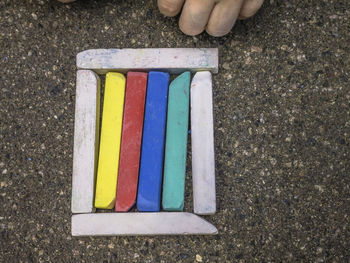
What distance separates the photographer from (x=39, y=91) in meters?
1.61

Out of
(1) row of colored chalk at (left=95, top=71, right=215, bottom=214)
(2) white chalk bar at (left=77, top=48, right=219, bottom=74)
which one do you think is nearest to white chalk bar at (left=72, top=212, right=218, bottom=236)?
(1) row of colored chalk at (left=95, top=71, right=215, bottom=214)

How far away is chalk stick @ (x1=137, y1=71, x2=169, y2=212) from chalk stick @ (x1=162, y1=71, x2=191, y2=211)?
2cm

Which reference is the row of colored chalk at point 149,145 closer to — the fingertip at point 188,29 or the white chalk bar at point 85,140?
the white chalk bar at point 85,140

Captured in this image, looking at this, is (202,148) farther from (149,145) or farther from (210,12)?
(210,12)

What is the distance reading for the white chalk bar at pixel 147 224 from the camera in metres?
1.46

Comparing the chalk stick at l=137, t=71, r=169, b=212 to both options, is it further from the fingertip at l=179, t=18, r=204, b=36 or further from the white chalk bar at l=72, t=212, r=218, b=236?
the fingertip at l=179, t=18, r=204, b=36

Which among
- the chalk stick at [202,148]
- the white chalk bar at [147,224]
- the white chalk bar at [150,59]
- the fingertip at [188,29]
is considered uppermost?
the fingertip at [188,29]

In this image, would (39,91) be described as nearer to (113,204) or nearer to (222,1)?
(113,204)

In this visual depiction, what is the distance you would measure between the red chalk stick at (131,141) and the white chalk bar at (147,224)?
49 millimetres

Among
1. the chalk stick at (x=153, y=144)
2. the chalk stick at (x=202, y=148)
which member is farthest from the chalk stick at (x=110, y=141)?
the chalk stick at (x=202, y=148)

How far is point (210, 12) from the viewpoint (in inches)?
56.7

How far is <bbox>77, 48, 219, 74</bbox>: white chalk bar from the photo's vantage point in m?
1.52

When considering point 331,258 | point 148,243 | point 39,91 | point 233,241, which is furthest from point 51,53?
point 331,258

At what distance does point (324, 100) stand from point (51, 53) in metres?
1.20
